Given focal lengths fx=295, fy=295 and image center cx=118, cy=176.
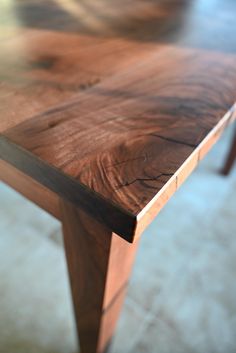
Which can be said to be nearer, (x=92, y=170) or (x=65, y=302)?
(x=92, y=170)

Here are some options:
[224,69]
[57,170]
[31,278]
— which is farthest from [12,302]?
[224,69]

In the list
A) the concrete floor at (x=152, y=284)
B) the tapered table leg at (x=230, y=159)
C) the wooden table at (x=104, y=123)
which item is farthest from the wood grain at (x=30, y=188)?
the tapered table leg at (x=230, y=159)

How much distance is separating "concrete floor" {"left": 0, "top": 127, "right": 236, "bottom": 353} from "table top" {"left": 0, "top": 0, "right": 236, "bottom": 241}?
21.6 inches

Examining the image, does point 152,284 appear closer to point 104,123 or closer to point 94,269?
point 94,269

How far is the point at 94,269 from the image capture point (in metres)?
0.38

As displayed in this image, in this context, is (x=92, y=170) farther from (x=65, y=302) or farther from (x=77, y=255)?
(x=65, y=302)

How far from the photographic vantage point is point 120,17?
696 millimetres

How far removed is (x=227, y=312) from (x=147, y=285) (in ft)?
0.70

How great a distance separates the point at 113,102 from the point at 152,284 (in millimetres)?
588

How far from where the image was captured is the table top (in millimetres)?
278

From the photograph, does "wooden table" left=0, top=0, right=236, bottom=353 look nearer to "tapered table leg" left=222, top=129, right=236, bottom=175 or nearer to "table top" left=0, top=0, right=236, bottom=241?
"table top" left=0, top=0, right=236, bottom=241

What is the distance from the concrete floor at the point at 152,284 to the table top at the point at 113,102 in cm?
55

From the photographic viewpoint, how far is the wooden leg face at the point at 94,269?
32 cm

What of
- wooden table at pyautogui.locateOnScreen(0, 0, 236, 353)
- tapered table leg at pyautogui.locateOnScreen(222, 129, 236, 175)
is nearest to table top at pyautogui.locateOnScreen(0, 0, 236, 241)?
wooden table at pyautogui.locateOnScreen(0, 0, 236, 353)
